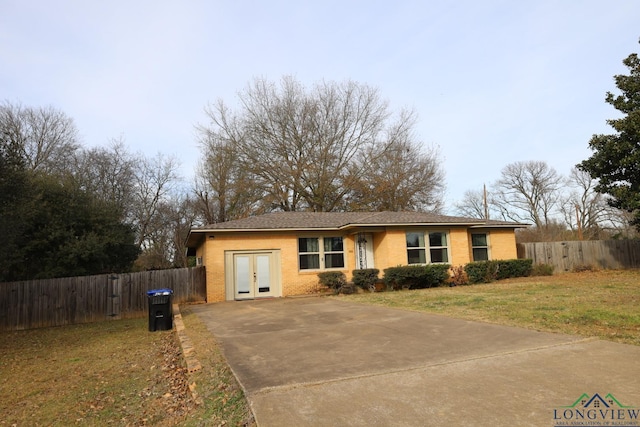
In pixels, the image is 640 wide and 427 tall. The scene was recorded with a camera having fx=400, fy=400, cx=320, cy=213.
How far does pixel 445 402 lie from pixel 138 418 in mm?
3353

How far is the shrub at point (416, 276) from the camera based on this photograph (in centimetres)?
1712

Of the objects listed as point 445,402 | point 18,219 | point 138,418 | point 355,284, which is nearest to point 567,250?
point 355,284

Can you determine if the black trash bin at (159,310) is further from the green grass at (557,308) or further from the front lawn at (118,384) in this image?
the green grass at (557,308)

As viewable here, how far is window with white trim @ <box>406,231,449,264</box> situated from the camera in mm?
18641

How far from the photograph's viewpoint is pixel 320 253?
18.4 meters

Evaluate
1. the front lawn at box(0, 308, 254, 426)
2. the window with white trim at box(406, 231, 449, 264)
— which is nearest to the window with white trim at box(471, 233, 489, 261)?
the window with white trim at box(406, 231, 449, 264)

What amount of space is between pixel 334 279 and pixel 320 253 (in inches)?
69.5

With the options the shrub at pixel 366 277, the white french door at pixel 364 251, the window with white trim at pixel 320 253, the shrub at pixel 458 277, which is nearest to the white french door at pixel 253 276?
the window with white trim at pixel 320 253

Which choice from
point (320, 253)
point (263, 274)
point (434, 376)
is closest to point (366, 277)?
point (320, 253)

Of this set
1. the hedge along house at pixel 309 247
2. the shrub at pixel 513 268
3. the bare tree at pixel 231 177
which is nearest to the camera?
the hedge along house at pixel 309 247

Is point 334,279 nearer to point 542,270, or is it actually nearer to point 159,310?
point 159,310

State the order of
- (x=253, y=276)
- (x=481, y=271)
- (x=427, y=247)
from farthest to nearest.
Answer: (x=427, y=247) < (x=481, y=271) < (x=253, y=276)

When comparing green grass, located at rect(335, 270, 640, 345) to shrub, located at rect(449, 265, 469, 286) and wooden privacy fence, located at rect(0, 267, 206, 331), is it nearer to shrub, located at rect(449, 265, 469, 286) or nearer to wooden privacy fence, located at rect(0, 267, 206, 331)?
shrub, located at rect(449, 265, 469, 286)
